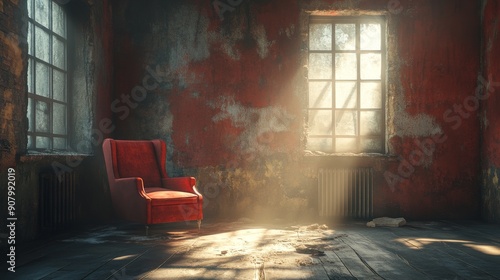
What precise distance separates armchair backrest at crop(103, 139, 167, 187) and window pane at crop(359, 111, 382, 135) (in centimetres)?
271

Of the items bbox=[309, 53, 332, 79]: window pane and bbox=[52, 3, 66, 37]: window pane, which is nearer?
bbox=[52, 3, 66, 37]: window pane

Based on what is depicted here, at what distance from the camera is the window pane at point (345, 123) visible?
5998 mm

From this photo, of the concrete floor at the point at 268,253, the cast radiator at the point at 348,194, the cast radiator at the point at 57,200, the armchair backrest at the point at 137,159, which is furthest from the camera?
the cast radiator at the point at 348,194

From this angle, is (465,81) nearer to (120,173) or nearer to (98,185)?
(120,173)

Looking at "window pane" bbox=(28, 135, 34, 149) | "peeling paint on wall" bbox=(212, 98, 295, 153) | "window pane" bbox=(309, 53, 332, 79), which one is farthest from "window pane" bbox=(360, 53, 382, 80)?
"window pane" bbox=(28, 135, 34, 149)

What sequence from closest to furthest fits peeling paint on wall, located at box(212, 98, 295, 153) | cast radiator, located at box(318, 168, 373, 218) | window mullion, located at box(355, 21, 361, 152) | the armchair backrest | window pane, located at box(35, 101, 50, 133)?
window pane, located at box(35, 101, 50, 133) → the armchair backrest → cast radiator, located at box(318, 168, 373, 218) → peeling paint on wall, located at box(212, 98, 295, 153) → window mullion, located at box(355, 21, 361, 152)

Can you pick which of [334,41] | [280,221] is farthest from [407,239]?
[334,41]

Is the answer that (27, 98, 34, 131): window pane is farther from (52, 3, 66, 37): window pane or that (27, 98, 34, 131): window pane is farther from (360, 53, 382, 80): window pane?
(360, 53, 382, 80): window pane

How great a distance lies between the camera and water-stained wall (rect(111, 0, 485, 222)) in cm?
580

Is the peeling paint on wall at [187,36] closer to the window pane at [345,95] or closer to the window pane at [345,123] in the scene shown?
the window pane at [345,95]

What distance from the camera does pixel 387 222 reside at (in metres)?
5.33

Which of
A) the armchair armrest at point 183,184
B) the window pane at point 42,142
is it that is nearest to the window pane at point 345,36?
the armchair armrest at point 183,184

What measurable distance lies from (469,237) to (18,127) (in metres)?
4.41

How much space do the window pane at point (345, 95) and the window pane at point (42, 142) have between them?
366 centimetres
